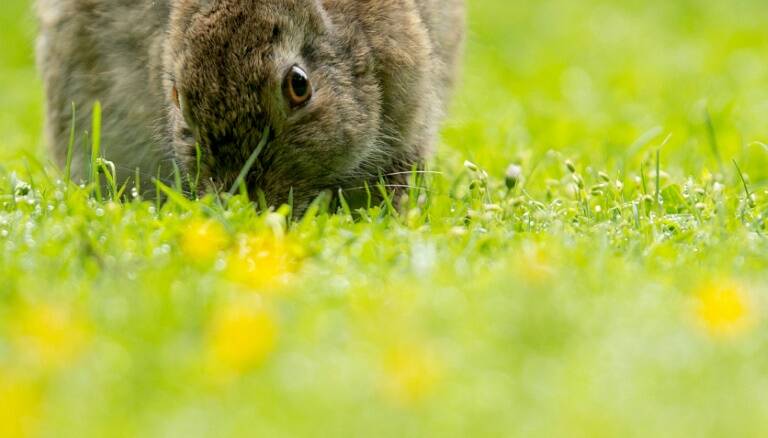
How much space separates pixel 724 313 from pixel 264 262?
1.27 metres

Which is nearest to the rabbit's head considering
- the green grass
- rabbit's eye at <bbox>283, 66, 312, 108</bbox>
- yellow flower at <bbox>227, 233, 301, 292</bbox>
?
rabbit's eye at <bbox>283, 66, 312, 108</bbox>

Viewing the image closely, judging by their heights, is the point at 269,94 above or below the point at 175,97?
above

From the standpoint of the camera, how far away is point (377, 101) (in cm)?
462

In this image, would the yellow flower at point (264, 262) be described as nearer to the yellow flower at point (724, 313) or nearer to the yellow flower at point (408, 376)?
the yellow flower at point (408, 376)

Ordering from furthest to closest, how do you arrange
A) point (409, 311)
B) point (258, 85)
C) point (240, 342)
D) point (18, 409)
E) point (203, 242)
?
point (258, 85) → point (203, 242) → point (409, 311) → point (240, 342) → point (18, 409)

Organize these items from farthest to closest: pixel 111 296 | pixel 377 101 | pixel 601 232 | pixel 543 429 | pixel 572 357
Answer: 1. pixel 377 101
2. pixel 601 232
3. pixel 111 296
4. pixel 572 357
5. pixel 543 429

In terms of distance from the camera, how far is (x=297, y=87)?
4.27 metres

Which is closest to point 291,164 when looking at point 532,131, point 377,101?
point 377,101

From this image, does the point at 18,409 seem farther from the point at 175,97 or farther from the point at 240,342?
the point at 175,97

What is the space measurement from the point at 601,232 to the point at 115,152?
2455 mm

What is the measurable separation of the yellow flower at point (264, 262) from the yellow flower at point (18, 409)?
775 mm

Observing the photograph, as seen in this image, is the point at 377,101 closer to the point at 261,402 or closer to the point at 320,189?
the point at 320,189

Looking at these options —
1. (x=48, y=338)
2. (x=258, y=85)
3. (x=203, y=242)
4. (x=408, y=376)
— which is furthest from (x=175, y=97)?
(x=408, y=376)

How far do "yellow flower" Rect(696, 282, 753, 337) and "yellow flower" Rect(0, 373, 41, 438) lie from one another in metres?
1.41
